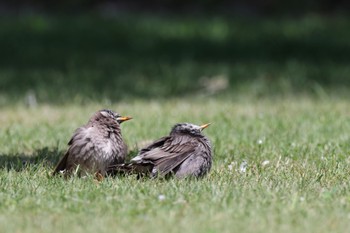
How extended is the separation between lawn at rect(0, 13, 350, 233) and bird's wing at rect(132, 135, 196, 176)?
0.22 m

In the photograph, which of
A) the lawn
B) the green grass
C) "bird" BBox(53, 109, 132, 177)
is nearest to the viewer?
the green grass

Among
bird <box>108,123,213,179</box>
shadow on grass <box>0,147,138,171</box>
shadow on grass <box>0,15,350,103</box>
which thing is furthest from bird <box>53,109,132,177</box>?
shadow on grass <box>0,15,350,103</box>

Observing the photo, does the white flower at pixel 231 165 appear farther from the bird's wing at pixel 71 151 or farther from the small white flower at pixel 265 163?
the bird's wing at pixel 71 151

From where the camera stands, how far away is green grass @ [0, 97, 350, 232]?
5.77 m

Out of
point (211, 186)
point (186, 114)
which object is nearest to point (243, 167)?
point (211, 186)

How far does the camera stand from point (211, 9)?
64.2 feet

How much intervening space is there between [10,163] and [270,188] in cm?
262

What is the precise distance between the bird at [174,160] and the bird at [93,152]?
0.46 ft

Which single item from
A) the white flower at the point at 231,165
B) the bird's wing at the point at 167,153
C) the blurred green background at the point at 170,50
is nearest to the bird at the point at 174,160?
the bird's wing at the point at 167,153

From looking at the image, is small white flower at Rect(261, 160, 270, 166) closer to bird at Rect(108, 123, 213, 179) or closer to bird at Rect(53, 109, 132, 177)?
bird at Rect(108, 123, 213, 179)

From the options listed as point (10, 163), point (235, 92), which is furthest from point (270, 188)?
point (235, 92)

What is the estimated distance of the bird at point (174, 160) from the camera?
7246 millimetres

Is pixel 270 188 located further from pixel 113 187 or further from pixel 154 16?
pixel 154 16

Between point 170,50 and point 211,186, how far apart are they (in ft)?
32.5
